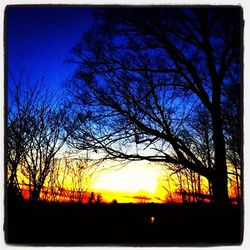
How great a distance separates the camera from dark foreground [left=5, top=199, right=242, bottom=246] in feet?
10.2

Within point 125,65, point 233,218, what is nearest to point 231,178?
point 233,218

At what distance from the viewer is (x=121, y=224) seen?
3158mm

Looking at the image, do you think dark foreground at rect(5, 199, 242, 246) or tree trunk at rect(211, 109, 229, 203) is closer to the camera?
dark foreground at rect(5, 199, 242, 246)

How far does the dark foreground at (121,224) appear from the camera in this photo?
3094 mm

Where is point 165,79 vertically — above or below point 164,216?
above

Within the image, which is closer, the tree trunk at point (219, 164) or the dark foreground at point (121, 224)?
the dark foreground at point (121, 224)

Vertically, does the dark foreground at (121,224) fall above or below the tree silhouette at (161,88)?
below

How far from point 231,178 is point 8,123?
→ 1415 millimetres

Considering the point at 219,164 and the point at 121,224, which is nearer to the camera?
the point at 121,224

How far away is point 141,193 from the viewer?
3.23 metres

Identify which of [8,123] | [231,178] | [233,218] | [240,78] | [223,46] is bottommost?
[233,218]

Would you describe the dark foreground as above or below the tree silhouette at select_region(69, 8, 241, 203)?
below

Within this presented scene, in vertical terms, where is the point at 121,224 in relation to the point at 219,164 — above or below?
below
